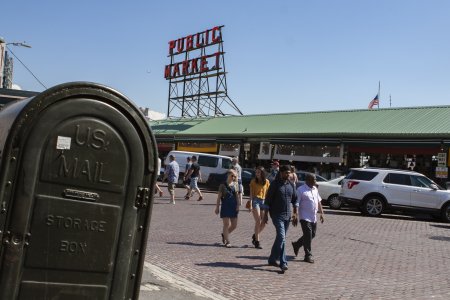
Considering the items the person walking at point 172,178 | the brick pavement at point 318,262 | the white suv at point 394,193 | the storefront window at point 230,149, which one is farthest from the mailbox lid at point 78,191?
the storefront window at point 230,149

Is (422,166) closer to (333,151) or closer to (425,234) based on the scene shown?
(333,151)

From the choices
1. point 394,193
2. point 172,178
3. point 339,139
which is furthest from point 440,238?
point 339,139

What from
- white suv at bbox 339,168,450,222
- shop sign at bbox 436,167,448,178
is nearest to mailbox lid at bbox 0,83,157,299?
white suv at bbox 339,168,450,222

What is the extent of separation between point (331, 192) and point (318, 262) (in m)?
13.1

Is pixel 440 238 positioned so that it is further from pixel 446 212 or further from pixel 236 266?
pixel 236 266

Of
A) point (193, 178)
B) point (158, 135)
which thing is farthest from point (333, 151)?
point (158, 135)

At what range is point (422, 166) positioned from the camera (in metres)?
25.7

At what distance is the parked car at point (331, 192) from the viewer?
867 inches

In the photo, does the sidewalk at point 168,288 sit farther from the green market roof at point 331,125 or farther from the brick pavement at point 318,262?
the green market roof at point 331,125

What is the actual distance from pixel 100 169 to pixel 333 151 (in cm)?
2607

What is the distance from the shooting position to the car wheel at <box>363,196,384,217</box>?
1889 centimetres

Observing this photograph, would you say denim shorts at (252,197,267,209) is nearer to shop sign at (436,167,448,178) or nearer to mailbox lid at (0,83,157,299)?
mailbox lid at (0,83,157,299)

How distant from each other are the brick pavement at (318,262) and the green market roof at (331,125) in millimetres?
12020

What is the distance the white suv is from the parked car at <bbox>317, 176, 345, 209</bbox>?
2540 millimetres
